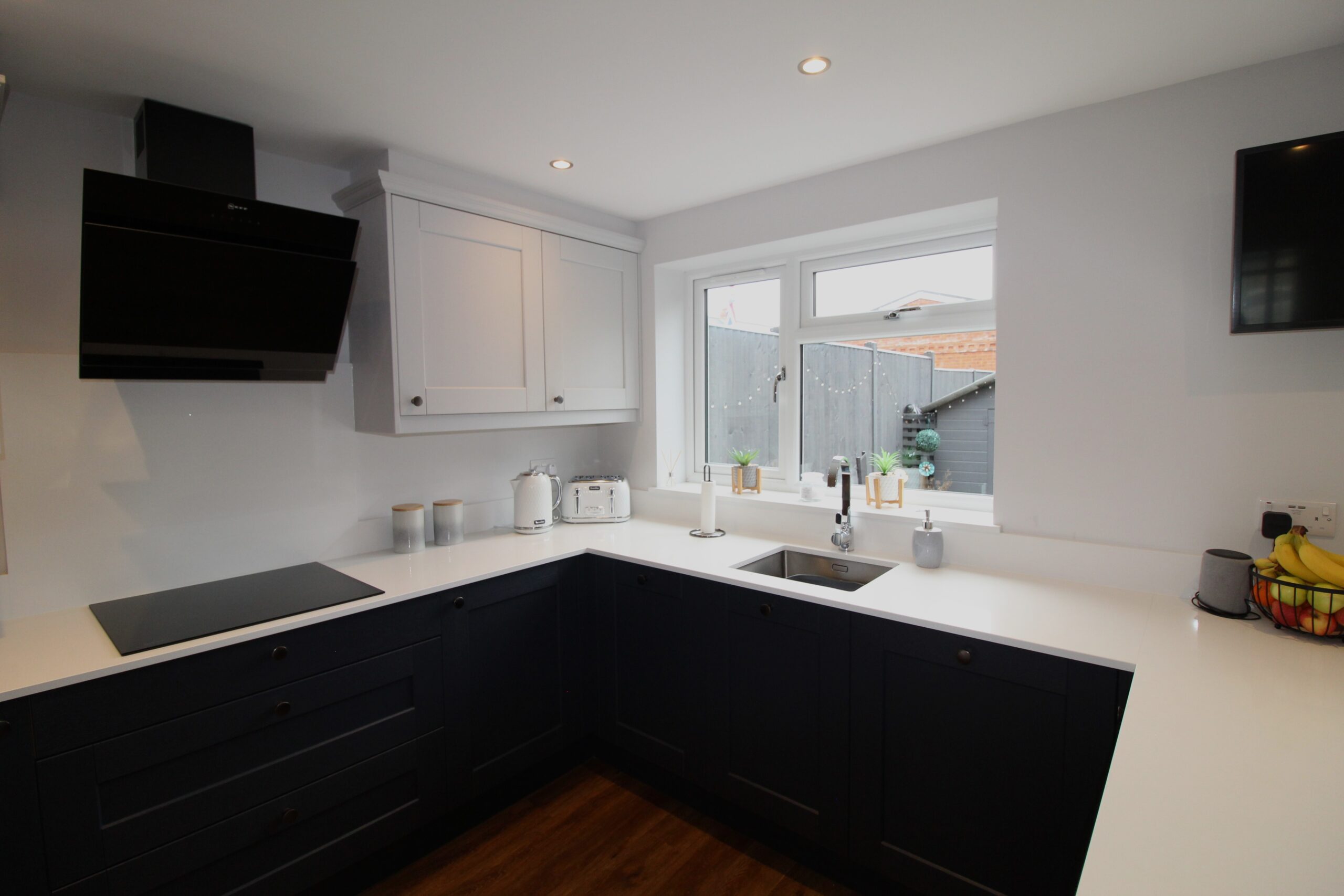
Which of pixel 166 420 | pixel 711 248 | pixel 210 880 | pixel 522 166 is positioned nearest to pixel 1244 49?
pixel 711 248

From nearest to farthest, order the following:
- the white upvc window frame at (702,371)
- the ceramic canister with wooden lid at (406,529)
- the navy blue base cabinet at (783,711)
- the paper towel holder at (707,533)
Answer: the navy blue base cabinet at (783,711) < the ceramic canister with wooden lid at (406,529) < the paper towel holder at (707,533) < the white upvc window frame at (702,371)

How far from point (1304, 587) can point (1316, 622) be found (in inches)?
3.5

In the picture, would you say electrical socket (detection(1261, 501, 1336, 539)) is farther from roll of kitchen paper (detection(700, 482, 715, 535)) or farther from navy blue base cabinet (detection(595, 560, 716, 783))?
roll of kitchen paper (detection(700, 482, 715, 535))

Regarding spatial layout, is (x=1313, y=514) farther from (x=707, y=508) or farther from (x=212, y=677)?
(x=212, y=677)

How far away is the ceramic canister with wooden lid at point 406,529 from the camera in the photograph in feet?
7.84

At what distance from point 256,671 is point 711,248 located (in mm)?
2246

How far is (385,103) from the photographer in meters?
1.82

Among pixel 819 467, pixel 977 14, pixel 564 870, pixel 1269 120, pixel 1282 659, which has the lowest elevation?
pixel 564 870

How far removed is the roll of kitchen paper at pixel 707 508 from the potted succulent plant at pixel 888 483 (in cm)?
63

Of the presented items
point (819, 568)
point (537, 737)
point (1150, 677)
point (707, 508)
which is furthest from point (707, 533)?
point (1150, 677)

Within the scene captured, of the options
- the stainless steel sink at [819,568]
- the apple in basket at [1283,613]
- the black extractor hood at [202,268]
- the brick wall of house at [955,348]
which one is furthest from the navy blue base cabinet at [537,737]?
the brick wall of house at [955,348]

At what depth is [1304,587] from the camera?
4.81 ft

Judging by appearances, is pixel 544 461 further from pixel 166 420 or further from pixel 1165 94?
pixel 1165 94

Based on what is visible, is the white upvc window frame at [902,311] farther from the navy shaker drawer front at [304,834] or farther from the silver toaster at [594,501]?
the navy shaker drawer front at [304,834]
